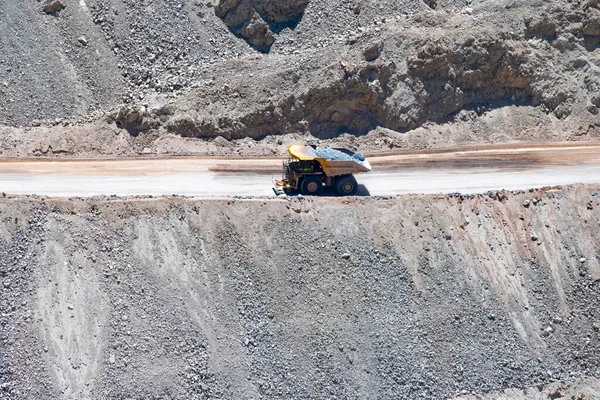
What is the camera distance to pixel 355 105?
35531 millimetres

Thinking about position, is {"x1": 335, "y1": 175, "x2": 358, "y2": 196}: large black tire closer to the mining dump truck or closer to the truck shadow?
the mining dump truck

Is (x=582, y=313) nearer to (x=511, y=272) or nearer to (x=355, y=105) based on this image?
(x=511, y=272)

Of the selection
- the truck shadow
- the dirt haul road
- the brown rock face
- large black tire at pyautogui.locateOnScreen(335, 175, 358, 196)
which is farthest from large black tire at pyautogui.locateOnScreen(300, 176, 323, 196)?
the brown rock face

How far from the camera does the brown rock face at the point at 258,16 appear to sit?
36844 millimetres

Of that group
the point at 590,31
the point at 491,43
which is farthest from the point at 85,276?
the point at 590,31

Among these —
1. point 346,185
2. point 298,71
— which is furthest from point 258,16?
point 346,185

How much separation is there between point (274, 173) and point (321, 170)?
278cm

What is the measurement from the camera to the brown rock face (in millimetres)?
36844

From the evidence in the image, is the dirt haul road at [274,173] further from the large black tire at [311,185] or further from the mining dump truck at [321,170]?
the large black tire at [311,185]

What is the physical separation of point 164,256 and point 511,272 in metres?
Answer: 12.6

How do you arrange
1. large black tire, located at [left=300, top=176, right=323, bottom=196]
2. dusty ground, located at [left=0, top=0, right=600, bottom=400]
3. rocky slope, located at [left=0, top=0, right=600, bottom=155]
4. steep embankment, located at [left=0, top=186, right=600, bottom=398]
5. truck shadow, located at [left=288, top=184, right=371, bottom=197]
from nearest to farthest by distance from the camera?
steep embankment, located at [left=0, top=186, right=600, bottom=398] < dusty ground, located at [left=0, top=0, right=600, bottom=400] < large black tire, located at [left=300, top=176, right=323, bottom=196] < truck shadow, located at [left=288, top=184, right=371, bottom=197] < rocky slope, located at [left=0, top=0, right=600, bottom=155]

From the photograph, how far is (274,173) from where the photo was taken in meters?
33.2

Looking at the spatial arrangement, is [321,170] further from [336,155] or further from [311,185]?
[336,155]

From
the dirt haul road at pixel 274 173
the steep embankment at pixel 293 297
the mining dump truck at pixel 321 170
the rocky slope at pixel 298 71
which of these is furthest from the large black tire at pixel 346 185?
the rocky slope at pixel 298 71
